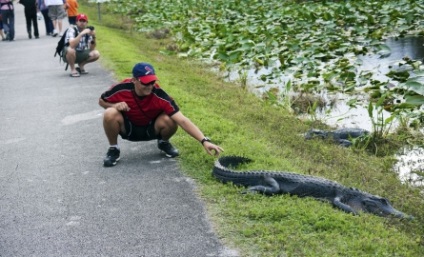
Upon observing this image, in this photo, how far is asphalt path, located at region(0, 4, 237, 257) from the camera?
14.5 ft

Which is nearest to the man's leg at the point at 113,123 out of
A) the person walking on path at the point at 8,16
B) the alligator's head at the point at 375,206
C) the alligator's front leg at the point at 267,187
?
the alligator's front leg at the point at 267,187

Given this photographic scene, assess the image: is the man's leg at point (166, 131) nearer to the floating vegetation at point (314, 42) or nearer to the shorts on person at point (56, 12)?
the floating vegetation at point (314, 42)

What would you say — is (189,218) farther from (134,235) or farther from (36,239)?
(36,239)

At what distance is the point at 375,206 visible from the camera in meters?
5.17

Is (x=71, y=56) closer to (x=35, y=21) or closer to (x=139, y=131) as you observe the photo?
(x=139, y=131)

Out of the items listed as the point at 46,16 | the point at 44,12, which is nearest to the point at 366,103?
the point at 44,12

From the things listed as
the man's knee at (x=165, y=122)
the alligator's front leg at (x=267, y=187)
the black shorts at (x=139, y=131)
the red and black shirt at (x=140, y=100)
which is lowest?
the alligator's front leg at (x=267, y=187)

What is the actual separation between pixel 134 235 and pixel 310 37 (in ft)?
30.3

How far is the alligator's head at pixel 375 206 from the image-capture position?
509 cm

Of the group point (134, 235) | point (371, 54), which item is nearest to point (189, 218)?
point (134, 235)

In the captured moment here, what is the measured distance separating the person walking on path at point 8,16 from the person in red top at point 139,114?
1267 centimetres

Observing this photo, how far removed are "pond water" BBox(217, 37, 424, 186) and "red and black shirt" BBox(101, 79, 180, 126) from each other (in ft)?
8.79

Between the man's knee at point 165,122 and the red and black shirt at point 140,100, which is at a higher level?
the red and black shirt at point 140,100

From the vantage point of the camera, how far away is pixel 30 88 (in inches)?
419
